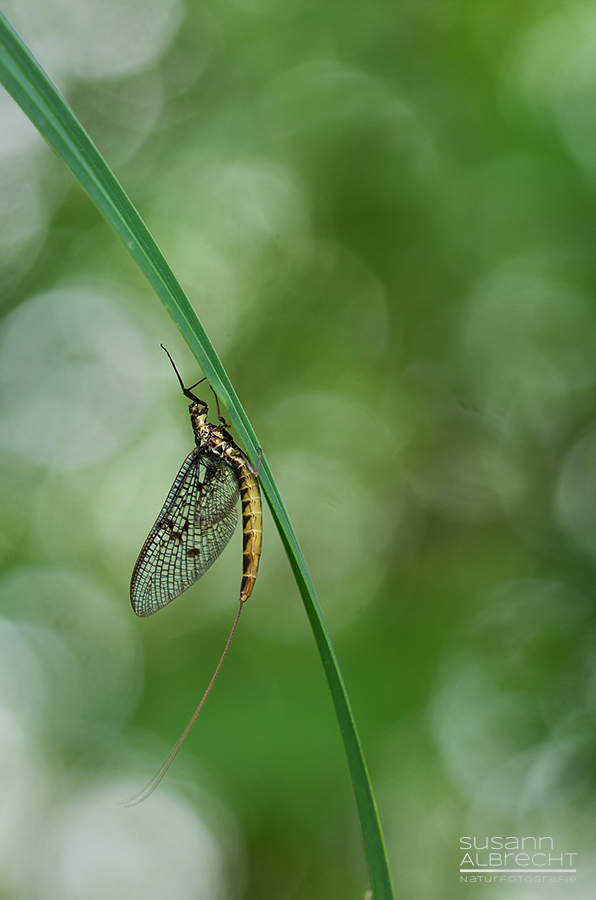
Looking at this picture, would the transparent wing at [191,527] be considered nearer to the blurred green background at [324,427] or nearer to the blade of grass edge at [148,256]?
the blade of grass edge at [148,256]

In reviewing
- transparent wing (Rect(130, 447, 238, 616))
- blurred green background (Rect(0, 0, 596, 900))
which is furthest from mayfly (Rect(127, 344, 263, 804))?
blurred green background (Rect(0, 0, 596, 900))

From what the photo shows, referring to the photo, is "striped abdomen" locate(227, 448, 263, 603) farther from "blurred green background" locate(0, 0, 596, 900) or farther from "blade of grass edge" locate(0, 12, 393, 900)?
"blurred green background" locate(0, 0, 596, 900)

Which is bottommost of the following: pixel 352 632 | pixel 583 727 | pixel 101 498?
pixel 583 727

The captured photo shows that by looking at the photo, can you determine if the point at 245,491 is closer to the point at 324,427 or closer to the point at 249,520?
the point at 249,520

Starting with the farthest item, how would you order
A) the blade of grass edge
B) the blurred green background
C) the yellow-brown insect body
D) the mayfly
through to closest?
1. the blurred green background
2. the mayfly
3. the yellow-brown insect body
4. the blade of grass edge

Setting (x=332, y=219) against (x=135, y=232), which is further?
(x=332, y=219)

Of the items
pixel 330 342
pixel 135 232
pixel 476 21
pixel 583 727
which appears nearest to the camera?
pixel 135 232

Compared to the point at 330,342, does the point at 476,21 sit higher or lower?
higher

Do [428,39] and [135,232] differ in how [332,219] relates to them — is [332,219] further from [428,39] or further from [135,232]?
[135,232]

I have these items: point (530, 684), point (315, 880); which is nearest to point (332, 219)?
point (530, 684)
